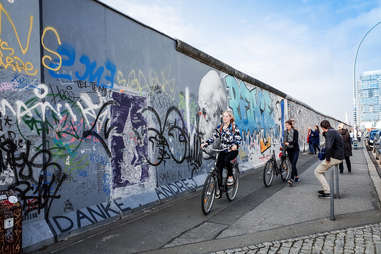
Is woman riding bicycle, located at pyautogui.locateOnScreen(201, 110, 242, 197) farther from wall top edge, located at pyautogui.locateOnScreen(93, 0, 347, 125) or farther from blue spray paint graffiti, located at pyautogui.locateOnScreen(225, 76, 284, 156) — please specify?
blue spray paint graffiti, located at pyautogui.locateOnScreen(225, 76, 284, 156)

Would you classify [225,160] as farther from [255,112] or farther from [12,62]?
[255,112]

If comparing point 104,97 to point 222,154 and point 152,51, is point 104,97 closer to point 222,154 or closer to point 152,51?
point 152,51

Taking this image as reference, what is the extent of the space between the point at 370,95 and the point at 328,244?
149 m

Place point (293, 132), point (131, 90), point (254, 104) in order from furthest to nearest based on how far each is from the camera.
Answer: point (254, 104), point (293, 132), point (131, 90)

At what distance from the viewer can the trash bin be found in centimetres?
317

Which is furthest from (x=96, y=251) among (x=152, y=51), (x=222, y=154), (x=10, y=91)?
(x=152, y=51)

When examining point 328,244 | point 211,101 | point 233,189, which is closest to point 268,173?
point 233,189

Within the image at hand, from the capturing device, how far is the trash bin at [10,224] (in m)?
3.17

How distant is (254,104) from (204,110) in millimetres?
4553

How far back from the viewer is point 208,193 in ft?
17.4

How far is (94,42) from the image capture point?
4957mm

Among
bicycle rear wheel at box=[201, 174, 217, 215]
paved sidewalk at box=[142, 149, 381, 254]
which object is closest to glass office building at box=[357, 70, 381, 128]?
paved sidewalk at box=[142, 149, 381, 254]

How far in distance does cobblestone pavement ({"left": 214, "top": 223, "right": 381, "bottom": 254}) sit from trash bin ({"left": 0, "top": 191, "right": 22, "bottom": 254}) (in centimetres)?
237

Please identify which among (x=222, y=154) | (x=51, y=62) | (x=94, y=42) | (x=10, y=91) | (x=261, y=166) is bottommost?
(x=261, y=166)
